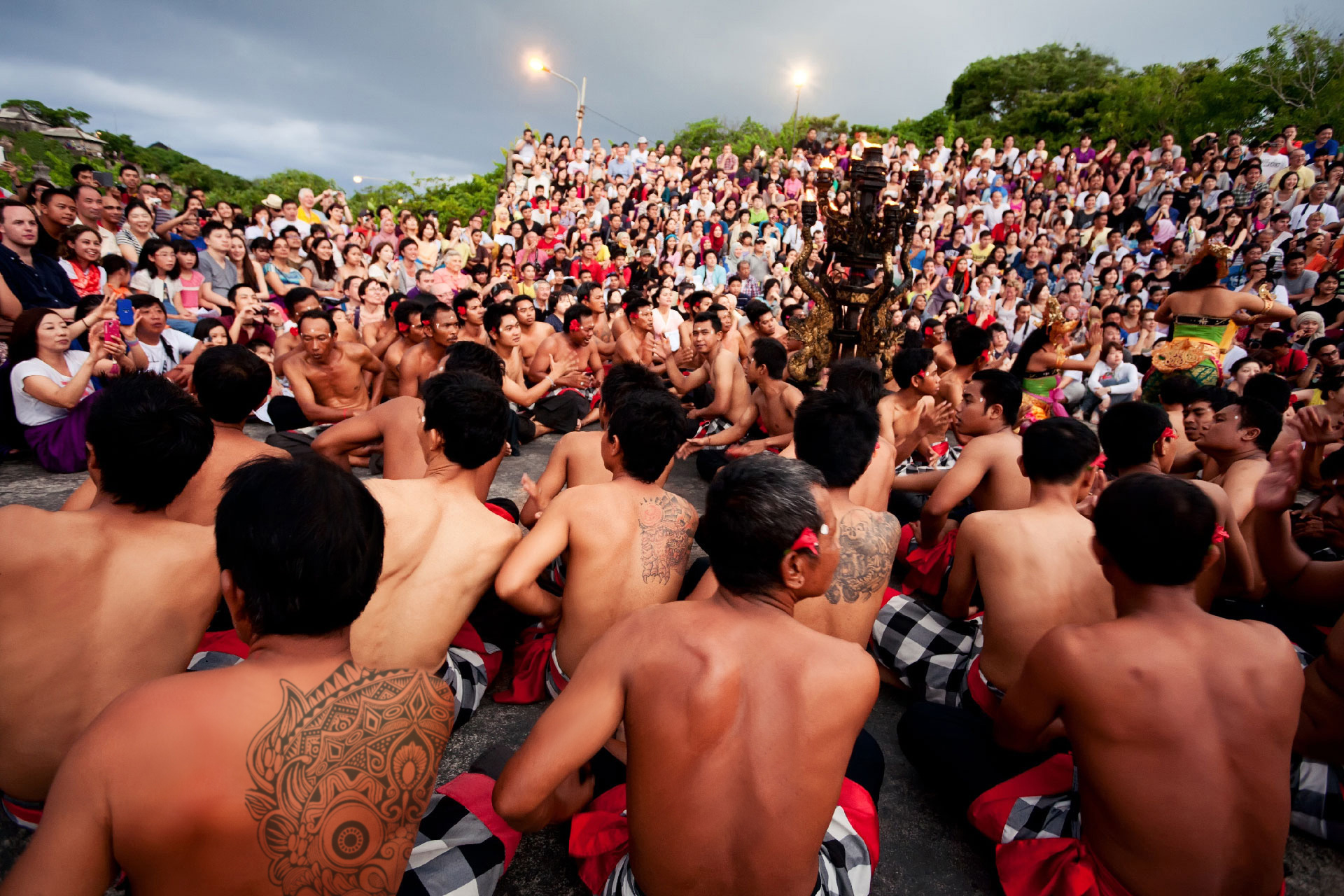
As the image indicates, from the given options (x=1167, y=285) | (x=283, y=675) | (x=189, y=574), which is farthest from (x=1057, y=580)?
(x=1167, y=285)

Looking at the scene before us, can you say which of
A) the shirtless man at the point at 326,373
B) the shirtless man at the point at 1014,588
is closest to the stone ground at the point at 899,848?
the shirtless man at the point at 1014,588

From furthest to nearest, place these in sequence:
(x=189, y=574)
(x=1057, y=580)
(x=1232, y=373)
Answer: (x=1232, y=373) → (x=1057, y=580) → (x=189, y=574)

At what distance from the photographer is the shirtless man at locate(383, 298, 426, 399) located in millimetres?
5605

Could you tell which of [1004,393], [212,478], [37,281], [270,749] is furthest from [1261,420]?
[37,281]

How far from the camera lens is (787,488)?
1.56 metres

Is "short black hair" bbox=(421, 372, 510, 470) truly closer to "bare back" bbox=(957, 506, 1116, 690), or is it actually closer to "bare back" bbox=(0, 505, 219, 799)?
"bare back" bbox=(0, 505, 219, 799)

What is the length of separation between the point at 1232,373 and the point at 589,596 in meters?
8.79

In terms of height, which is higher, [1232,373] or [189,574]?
[1232,373]

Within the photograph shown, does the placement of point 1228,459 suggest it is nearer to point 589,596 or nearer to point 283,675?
point 589,596

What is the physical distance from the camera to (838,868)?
1.70m

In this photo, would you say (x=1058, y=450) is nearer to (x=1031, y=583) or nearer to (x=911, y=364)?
(x=1031, y=583)

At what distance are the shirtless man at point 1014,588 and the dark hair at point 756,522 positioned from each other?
3.90 ft

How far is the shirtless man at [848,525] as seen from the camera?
245 cm

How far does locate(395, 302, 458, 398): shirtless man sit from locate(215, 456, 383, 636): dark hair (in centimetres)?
410
